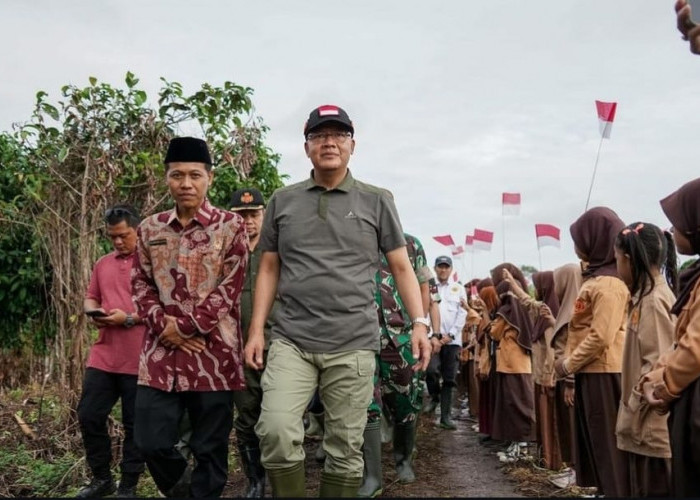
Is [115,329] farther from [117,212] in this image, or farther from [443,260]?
[443,260]

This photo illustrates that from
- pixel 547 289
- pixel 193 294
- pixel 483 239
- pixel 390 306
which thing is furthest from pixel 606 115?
pixel 483 239

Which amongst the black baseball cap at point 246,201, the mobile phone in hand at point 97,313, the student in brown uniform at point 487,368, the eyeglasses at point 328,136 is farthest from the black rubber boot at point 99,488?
the student in brown uniform at point 487,368

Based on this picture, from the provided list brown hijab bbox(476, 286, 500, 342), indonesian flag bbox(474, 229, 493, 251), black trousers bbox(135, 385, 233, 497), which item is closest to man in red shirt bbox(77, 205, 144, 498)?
black trousers bbox(135, 385, 233, 497)

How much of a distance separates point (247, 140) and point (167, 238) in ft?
12.8

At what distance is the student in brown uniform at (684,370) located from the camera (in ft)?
11.1

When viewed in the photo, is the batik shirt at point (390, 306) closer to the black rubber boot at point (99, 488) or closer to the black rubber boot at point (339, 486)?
the black rubber boot at point (339, 486)

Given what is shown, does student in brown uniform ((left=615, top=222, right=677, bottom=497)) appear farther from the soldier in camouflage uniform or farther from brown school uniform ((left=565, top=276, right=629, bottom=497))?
the soldier in camouflage uniform

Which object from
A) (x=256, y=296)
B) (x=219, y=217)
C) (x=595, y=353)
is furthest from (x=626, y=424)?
(x=219, y=217)

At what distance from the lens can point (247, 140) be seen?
799 centimetres

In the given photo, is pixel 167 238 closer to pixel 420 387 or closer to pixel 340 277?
pixel 340 277

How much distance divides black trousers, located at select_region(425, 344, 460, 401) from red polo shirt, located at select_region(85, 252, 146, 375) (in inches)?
219

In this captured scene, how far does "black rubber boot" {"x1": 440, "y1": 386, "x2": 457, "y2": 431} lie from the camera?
10.0 meters

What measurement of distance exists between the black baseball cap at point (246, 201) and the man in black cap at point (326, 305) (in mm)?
1538

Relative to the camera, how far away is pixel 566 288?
6.28 meters
